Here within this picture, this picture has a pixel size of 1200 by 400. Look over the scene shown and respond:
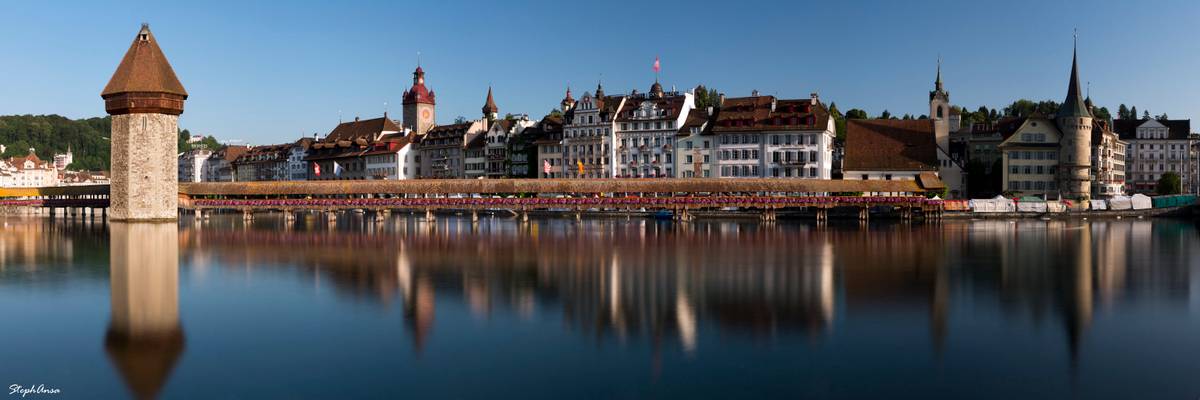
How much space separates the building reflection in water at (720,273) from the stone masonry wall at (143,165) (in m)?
12.4

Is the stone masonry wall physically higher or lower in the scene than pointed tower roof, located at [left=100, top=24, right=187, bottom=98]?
lower

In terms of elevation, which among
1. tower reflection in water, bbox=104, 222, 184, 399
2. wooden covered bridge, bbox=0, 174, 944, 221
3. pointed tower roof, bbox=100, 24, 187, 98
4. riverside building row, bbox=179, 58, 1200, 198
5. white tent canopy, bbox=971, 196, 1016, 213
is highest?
pointed tower roof, bbox=100, 24, 187, 98

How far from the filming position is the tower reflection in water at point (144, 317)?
14211 millimetres

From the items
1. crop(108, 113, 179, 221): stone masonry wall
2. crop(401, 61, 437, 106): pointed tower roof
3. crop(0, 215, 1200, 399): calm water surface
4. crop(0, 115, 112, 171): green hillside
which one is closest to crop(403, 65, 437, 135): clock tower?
crop(401, 61, 437, 106): pointed tower roof

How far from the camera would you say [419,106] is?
3799 inches

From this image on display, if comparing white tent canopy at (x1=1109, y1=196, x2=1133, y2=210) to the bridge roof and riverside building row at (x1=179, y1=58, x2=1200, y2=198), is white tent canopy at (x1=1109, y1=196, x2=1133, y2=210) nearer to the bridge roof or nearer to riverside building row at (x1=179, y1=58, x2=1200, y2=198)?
riverside building row at (x1=179, y1=58, x2=1200, y2=198)

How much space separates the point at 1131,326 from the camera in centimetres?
1745

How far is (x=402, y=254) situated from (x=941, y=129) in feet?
155

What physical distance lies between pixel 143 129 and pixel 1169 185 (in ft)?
242

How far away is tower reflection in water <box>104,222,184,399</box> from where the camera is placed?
14211mm

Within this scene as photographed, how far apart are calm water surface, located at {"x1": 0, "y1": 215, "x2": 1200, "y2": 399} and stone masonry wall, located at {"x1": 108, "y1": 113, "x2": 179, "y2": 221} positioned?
19907mm

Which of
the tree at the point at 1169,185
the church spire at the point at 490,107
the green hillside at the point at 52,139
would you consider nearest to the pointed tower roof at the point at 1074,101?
the tree at the point at 1169,185

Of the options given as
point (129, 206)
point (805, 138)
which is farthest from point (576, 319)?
point (805, 138)

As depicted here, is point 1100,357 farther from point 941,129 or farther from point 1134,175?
point 1134,175
